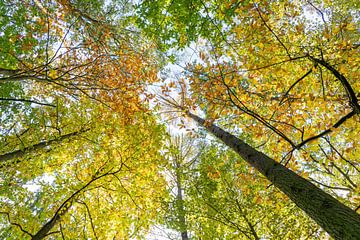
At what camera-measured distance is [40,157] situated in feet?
20.9

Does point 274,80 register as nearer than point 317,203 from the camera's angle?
No

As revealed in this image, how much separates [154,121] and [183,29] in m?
2.85

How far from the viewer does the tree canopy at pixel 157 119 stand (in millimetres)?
4090

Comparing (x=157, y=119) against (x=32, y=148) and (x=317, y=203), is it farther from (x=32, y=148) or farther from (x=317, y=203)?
A: (x=317, y=203)

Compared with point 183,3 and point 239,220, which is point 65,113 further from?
point 239,220

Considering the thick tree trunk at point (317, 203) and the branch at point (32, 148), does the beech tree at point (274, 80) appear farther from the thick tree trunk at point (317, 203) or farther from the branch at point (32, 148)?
the branch at point (32, 148)

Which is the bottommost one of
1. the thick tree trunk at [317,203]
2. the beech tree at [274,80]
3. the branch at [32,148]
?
the thick tree trunk at [317,203]

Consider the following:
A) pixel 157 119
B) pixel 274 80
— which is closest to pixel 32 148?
pixel 157 119

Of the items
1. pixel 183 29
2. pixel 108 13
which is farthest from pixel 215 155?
pixel 108 13

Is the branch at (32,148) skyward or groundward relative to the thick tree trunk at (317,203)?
skyward

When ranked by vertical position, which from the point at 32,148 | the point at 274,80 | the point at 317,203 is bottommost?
the point at 317,203

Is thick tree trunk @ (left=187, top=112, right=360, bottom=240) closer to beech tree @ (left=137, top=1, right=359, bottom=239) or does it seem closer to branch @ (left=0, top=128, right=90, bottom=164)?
beech tree @ (left=137, top=1, right=359, bottom=239)

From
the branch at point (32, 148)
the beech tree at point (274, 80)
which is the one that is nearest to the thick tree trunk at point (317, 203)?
the beech tree at point (274, 80)

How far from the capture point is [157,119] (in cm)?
688
